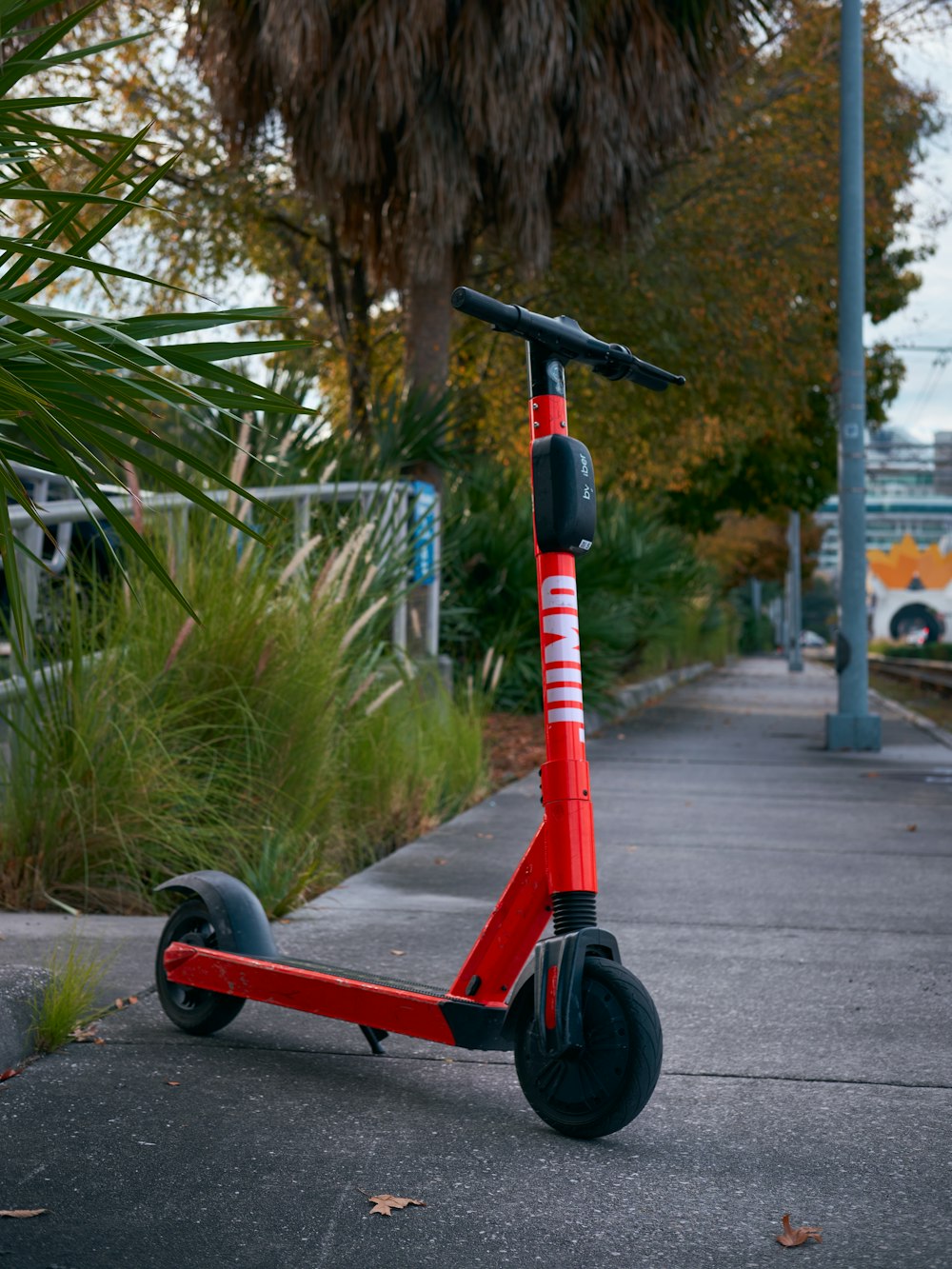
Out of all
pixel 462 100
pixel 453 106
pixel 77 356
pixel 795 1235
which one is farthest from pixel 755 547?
pixel 77 356

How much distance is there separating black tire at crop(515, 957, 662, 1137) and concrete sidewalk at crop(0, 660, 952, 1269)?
3.1 inches

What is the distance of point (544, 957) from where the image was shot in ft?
8.92

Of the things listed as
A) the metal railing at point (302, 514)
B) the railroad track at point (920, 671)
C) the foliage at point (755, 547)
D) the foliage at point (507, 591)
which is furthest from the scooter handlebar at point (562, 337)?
the foliage at point (755, 547)

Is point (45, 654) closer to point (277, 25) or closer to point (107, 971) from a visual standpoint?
point (107, 971)

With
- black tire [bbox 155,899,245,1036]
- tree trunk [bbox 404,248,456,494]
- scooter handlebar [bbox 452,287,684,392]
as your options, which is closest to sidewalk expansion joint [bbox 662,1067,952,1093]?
black tire [bbox 155,899,245,1036]

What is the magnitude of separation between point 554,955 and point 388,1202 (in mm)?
510

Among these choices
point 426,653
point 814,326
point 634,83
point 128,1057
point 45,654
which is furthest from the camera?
point 814,326

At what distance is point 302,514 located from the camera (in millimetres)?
6449

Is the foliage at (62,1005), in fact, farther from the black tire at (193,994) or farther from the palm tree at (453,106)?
the palm tree at (453,106)

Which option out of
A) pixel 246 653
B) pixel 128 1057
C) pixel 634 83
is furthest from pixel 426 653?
pixel 128 1057

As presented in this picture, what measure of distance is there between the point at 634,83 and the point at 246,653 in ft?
24.6

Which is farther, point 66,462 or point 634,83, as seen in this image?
point 634,83

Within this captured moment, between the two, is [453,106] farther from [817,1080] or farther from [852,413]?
[817,1080]

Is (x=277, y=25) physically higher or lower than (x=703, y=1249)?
higher
